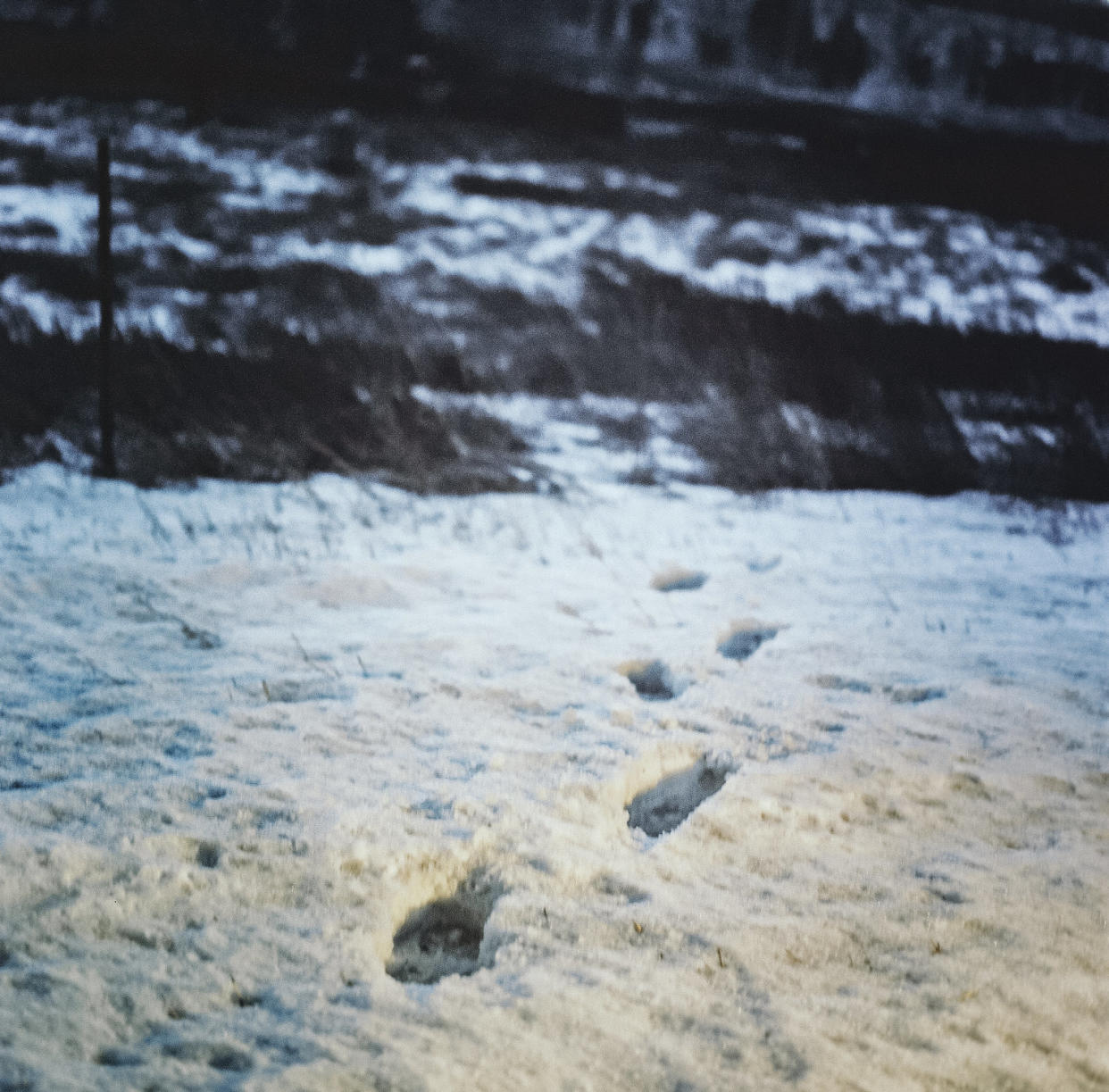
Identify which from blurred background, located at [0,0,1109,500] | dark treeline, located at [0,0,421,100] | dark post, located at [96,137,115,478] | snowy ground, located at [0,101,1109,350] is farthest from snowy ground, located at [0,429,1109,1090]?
dark treeline, located at [0,0,421,100]

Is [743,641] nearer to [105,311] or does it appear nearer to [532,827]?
[532,827]

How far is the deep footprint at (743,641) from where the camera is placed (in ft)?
10.4

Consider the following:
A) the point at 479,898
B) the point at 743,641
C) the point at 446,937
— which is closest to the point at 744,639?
the point at 743,641

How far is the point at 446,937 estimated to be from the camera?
1.63m

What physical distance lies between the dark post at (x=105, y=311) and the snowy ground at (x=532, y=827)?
1052 mm

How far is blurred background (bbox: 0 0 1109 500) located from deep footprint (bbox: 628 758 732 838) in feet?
10.5

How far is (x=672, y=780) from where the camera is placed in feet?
7.40

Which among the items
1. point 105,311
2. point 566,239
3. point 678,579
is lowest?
point 678,579

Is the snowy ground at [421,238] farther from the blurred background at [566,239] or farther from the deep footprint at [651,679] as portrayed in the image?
the deep footprint at [651,679]

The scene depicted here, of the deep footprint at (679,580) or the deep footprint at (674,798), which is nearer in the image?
the deep footprint at (674,798)

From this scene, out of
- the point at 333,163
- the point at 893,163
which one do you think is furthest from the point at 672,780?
the point at 893,163

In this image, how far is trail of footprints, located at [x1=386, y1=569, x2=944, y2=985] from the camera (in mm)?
1539

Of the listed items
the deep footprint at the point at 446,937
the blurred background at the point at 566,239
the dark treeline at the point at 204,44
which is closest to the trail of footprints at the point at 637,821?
the deep footprint at the point at 446,937

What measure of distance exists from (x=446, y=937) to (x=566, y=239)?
524 centimetres
